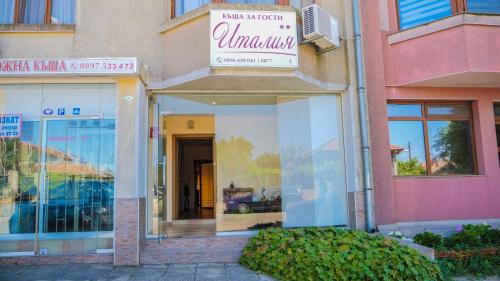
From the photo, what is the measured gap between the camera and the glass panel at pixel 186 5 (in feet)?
26.1

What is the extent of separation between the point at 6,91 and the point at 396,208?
331 inches

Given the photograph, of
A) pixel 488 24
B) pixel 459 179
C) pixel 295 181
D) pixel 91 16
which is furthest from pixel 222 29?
pixel 459 179

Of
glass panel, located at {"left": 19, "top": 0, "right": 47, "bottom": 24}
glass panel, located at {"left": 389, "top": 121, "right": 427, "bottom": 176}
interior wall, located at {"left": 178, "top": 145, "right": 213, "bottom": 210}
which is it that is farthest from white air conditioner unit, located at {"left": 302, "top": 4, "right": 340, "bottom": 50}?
interior wall, located at {"left": 178, "top": 145, "right": 213, "bottom": 210}

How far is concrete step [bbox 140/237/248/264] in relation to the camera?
7297mm

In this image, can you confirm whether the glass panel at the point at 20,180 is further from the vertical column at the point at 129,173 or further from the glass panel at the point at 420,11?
the glass panel at the point at 420,11

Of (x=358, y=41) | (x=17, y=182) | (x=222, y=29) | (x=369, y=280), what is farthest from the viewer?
(x=358, y=41)

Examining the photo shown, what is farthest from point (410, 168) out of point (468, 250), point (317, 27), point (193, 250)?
point (193, 250)

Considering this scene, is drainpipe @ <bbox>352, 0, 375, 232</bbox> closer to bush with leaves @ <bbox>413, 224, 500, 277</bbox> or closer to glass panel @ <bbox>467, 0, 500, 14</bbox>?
bush with leaves @ <bbox>413, 224, 500, 277</bbox>

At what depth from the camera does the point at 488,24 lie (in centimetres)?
793

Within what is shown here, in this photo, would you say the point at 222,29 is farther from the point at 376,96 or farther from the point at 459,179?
the point at 459,179

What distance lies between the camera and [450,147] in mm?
8844

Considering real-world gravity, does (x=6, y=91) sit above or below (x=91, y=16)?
below

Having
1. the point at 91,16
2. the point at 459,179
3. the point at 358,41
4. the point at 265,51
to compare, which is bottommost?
the point at 459,179

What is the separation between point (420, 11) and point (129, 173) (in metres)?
7.15
